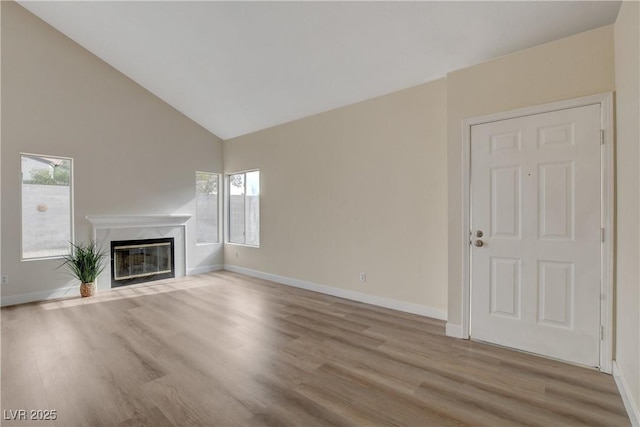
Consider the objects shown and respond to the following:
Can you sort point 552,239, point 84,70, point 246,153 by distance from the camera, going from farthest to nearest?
point 246,153, point 84,70, point 552,239

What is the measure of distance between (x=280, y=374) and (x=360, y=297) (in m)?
2.18

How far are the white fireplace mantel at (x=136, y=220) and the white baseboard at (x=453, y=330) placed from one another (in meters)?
5.22

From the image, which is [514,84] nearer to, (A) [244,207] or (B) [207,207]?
(A) [244,207]

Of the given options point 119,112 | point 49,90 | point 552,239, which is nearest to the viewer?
point 552,239

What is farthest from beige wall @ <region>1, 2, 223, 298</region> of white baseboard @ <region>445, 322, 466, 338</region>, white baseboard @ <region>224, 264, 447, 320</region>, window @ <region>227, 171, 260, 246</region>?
white baseboard @ <region>445, 322, 466, 338</region>

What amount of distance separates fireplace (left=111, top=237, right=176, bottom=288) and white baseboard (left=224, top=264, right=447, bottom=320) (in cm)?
163

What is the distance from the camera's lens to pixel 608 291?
2430 millimetres

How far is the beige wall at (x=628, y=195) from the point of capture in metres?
1.90

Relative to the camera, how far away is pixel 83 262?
4.77 m

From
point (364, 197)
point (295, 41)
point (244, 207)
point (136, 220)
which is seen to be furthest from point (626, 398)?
point (136, 220)

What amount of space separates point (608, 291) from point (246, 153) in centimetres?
575

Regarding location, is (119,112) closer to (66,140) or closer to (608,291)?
(66,140)

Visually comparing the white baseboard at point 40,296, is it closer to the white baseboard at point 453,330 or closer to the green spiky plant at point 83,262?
the green spiky plant at point 83,262

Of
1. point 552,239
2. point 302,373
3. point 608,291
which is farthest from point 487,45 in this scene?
point 302,373
